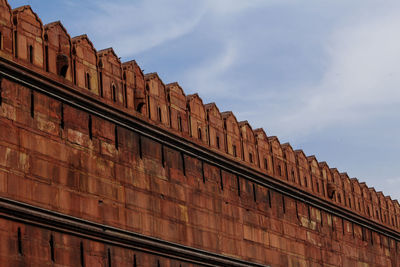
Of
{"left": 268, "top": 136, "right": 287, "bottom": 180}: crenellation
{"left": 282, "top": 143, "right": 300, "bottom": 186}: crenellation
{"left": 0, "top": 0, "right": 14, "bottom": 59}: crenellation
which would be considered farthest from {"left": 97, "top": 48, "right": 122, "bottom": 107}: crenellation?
{"left": 282, "top": 143, "right": 300, "bottom": 186}: crenellation

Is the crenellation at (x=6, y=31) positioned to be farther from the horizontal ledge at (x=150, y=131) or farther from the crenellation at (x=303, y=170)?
the crenellation at (x=303, y=170)

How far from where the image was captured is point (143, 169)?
872 inches

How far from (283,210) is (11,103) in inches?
520

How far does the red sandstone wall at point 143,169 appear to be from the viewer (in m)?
18.5

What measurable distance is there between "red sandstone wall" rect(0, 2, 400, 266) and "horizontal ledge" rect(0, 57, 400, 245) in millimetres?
176

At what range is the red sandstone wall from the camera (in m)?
18.5

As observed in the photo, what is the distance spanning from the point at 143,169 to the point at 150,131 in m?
1.07

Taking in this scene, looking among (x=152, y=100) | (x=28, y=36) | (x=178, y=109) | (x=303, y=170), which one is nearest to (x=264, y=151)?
(x=303, y=170)

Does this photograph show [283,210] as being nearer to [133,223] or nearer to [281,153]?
[281,153]

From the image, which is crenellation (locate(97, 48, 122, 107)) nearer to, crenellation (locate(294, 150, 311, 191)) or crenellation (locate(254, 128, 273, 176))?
crenellation (locate(254, 128, 273, 176))

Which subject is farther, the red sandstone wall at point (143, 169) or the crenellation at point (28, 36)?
the crenellation at point (28, 36)

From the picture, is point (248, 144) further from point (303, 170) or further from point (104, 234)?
point (104, 234)

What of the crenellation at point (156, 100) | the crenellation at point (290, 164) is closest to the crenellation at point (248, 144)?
the crenellation at point (290, 164)

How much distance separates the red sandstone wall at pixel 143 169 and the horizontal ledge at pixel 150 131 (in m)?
0.18
